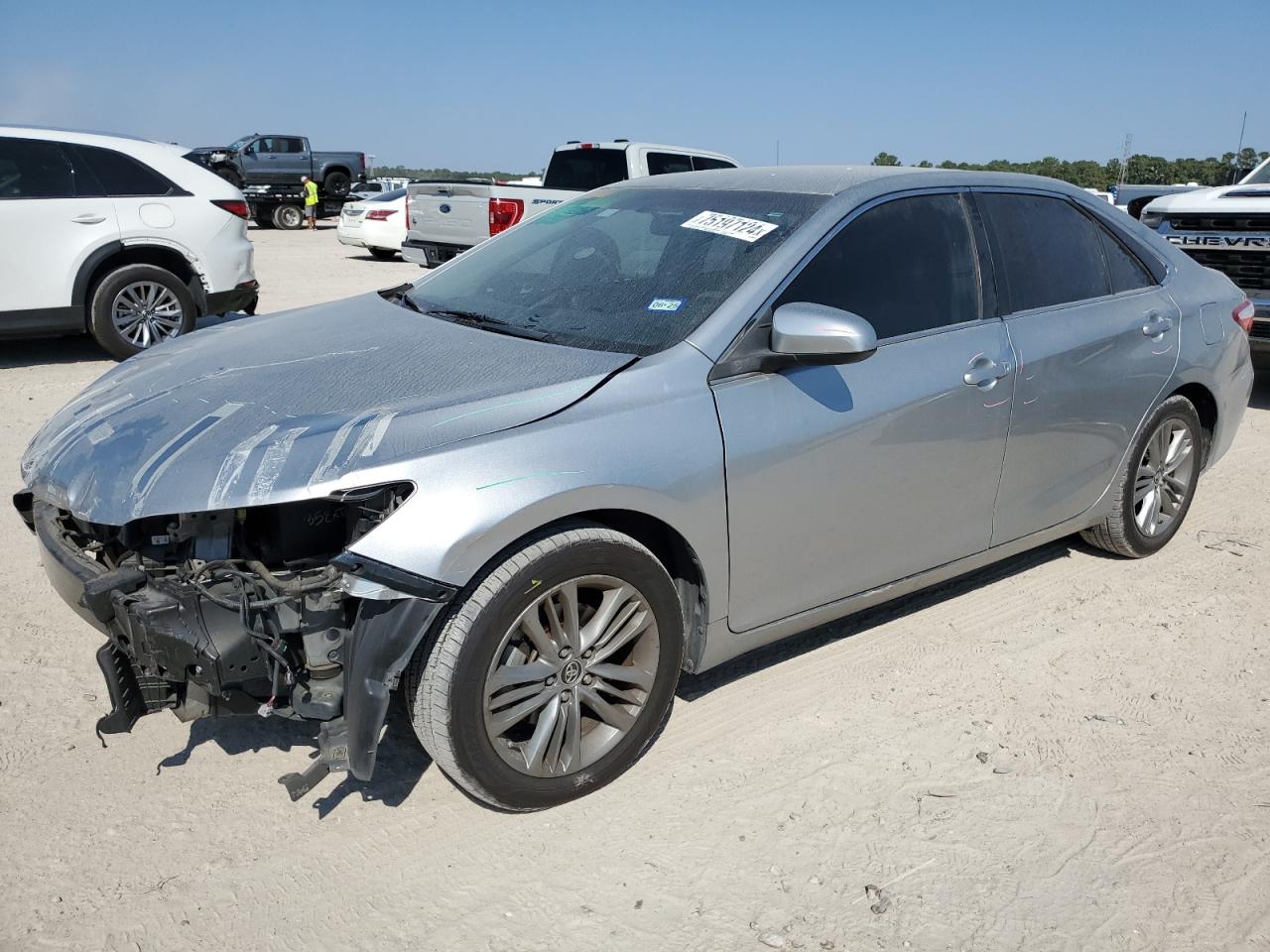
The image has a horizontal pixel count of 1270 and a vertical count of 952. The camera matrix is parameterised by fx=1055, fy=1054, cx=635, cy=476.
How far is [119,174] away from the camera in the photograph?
8.54 meters

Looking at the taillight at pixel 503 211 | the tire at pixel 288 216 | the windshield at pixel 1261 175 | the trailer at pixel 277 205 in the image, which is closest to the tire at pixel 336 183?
the trailer at pixel 277 205

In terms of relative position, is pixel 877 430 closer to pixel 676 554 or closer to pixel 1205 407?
pixel 676 554

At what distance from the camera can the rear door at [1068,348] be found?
393 centimetres

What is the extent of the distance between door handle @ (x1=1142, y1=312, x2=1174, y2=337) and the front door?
40.3 inches

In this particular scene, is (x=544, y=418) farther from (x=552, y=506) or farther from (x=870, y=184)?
(x=870, y=184)

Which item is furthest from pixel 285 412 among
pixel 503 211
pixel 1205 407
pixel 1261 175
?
pixel 1261 175

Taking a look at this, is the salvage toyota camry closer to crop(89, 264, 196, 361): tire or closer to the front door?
the front door

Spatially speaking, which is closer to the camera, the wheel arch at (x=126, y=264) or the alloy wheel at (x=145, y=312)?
the wheel arch at (x=126, y=264)

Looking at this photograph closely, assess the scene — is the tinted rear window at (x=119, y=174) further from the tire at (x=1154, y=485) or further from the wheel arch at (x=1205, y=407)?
the wheel arch at (x=1205, y=407)

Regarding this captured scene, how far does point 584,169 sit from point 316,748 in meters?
11.2

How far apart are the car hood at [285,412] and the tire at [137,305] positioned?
218 inches

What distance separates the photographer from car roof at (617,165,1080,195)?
371 centimetres

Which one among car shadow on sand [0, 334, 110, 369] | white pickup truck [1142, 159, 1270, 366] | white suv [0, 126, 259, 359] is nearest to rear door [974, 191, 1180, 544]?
white pickup truck [1142, 159, 1270, 366]

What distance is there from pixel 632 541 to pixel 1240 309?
12.1ft
